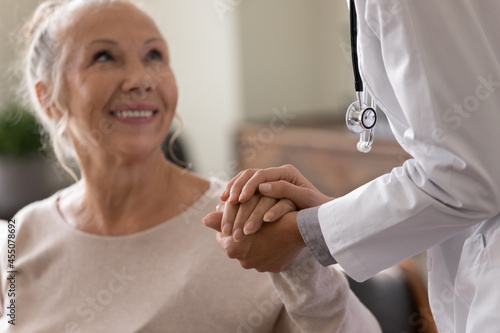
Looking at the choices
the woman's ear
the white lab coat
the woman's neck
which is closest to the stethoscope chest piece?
the white lab coat

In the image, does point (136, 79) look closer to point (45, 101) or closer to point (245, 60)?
point (45, 101)

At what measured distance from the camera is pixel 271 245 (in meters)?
1.08

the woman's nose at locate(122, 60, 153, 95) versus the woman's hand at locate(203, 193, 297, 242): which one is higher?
the woman's nose at locate(122, 60, 153, 95)

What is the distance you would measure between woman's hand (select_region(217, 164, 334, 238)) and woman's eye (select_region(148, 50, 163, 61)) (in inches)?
21.6

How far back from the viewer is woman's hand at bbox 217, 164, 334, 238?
42.7 inches

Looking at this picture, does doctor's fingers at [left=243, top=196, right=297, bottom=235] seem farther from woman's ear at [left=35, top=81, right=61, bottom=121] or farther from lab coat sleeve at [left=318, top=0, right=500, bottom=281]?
woman's ear at [left=35, top=81, right=61, bottom=121]

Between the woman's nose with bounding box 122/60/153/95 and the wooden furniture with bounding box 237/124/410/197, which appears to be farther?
the wooden furniture with bounding box 237/124/410/197

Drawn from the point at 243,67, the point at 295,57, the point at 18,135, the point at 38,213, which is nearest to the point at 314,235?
the point at 38,213

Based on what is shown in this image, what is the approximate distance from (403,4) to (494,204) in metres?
0.29

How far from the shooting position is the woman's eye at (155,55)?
1579 millimetres

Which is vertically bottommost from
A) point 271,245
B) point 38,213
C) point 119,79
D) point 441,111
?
point 38,213

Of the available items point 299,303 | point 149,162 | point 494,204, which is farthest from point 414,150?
point 149,162

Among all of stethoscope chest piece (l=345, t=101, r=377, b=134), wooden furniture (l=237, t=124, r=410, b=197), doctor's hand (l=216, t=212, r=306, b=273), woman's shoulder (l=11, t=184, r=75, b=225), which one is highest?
stethoscope chest piece (l=345, t=101, r=377, b=134)

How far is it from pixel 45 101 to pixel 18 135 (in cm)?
233
